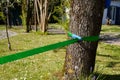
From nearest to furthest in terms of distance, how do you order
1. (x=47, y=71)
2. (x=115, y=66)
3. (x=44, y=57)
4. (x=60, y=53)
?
1. (x=47, y=71)
2. (x=115, y=66)
3. (x=44, y=57)
4. (x=60, y=53)

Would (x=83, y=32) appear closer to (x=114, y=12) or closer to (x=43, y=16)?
(x=43, y=16)

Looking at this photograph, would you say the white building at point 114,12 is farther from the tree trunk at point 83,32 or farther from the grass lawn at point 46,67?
the tree trunk at point 83,32

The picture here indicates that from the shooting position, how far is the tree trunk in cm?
598

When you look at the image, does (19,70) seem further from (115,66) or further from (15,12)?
(15,12)

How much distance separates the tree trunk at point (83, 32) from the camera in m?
5.98

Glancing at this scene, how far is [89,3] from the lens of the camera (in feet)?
19.5

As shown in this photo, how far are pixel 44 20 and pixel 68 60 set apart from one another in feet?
52.0

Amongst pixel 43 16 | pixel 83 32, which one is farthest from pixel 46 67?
pixel 43 16

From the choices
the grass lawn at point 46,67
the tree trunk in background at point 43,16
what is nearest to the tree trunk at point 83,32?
the grass lawn at point 46,67

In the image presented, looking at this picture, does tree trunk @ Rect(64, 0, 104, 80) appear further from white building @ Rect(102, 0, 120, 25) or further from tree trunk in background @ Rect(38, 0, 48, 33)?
white building @ Rect(102, 0, 120, 25)

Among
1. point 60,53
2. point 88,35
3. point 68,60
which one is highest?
point 88,35

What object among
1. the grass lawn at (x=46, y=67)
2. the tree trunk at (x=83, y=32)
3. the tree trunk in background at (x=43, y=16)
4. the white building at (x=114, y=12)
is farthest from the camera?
the white building at (x=114, y=12)

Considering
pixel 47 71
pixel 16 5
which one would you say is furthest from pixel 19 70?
pixel 16 5

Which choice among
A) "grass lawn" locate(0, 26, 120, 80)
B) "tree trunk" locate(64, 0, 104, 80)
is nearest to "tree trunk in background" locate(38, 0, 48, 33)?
"grass lawn" locate(0, 26, 120, 80)
